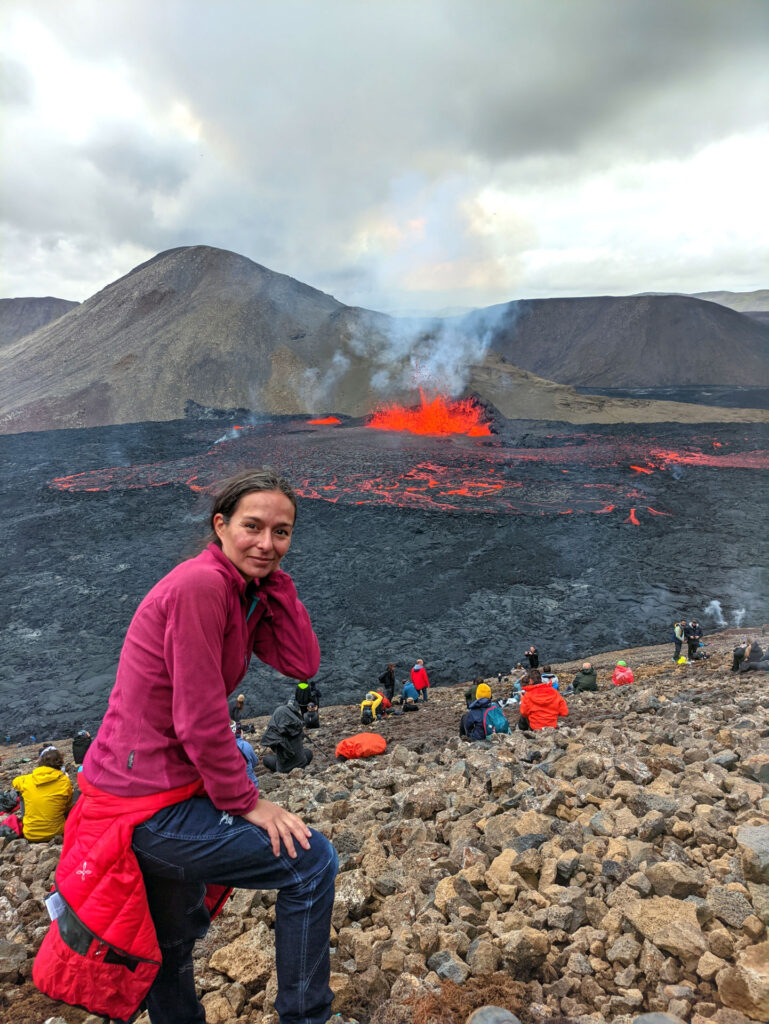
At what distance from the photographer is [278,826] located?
1.65 m

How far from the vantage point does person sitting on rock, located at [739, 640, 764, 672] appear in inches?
324

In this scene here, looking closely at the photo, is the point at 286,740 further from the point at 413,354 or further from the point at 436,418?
the point at 413,354

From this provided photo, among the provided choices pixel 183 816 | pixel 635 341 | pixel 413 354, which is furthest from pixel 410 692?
pixel 635 341

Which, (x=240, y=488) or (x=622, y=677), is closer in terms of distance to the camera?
(x=240, y=488)

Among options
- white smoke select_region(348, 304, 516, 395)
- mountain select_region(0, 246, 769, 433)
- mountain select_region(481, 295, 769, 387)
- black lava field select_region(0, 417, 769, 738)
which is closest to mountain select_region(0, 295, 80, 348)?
mountain select_region(0, 246, 769, 433)

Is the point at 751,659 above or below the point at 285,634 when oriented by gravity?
below

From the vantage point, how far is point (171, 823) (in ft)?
5.27

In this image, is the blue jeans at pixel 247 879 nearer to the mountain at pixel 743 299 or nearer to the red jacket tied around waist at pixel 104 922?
the red jacket tied around waist at pixel 104 922

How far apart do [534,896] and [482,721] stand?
12.5 ft

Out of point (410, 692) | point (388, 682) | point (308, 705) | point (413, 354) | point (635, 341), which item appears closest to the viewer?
point (308, 705)

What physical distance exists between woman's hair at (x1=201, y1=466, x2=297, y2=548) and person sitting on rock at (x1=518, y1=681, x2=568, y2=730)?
508 centimetres

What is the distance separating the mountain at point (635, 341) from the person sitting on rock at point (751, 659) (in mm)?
77989

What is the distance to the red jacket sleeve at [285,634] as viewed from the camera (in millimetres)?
1993

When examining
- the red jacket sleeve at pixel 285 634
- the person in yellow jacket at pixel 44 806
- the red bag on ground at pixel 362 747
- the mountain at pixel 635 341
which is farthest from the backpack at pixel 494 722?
the mountain at pixel 635 341
